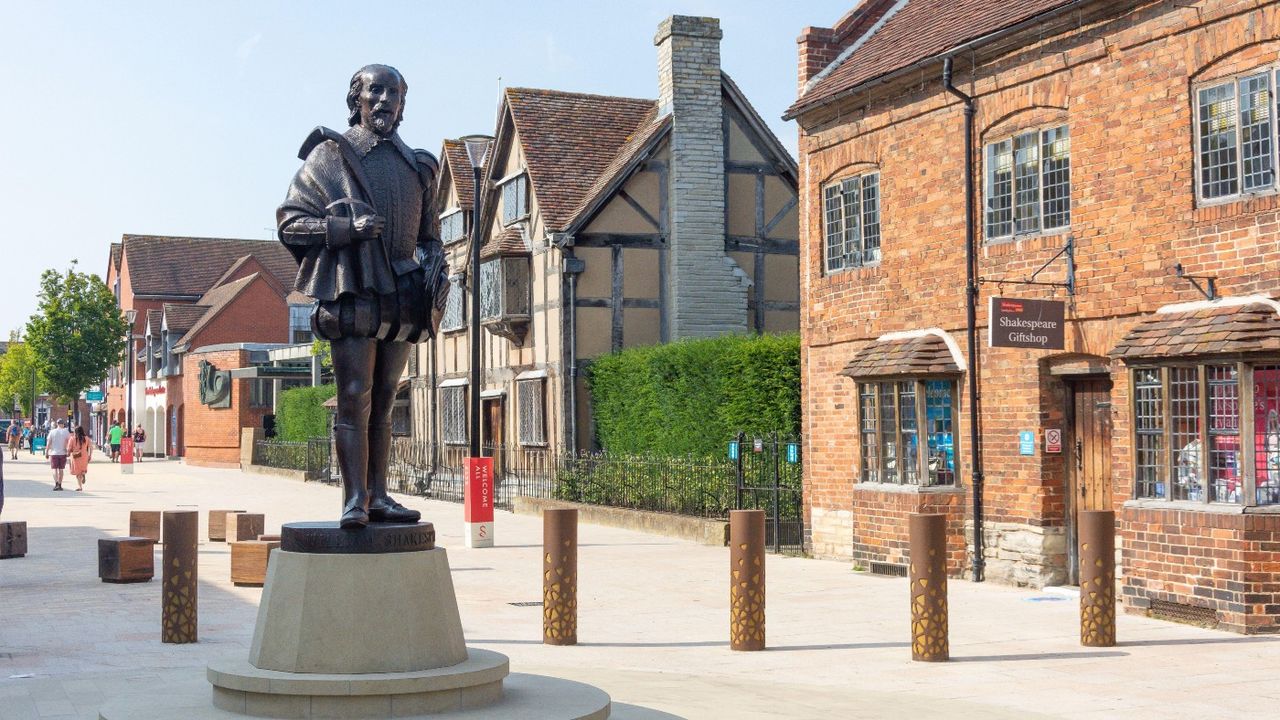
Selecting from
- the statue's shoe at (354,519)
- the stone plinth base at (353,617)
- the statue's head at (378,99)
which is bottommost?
the stone plinth base at (353,617)

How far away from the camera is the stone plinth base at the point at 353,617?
7699mm

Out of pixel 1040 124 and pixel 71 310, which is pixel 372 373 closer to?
pixel 1040 124

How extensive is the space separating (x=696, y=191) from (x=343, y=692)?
2356 centimetres

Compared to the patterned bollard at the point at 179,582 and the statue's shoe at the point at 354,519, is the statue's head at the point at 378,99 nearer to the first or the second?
the statue's shoe at the point at 354,519

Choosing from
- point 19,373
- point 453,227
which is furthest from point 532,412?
point 19,373

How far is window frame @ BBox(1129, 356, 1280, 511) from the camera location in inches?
492

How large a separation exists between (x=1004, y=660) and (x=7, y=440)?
8533cm

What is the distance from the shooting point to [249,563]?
50.3ft

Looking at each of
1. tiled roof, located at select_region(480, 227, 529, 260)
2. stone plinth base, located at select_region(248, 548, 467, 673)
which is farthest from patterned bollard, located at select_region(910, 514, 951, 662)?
tiled roof, located at select_region(480, 227, 529, 260)

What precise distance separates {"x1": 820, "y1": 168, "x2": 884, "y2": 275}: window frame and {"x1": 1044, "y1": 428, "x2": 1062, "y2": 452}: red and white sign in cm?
360

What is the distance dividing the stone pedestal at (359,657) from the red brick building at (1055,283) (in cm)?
703

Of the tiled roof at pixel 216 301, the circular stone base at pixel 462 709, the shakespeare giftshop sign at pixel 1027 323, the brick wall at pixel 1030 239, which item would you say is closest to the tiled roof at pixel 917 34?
the brick wall at pixel 1030 239

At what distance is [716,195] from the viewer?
30.4 metres

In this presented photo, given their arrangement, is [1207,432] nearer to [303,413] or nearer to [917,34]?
[917,34]
